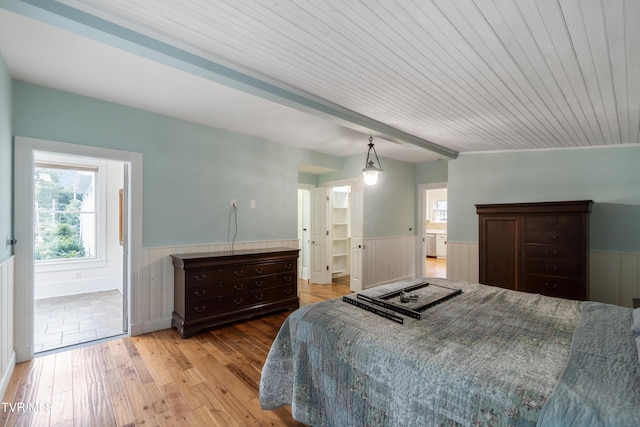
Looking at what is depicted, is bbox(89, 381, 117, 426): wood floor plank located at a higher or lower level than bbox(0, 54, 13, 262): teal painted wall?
lower

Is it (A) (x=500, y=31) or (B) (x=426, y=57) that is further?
(B) (x=426, y=57)

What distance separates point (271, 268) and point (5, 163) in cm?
274

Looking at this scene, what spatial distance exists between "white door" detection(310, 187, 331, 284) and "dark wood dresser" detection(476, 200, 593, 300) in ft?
9.36

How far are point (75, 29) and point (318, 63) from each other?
1.30 meters

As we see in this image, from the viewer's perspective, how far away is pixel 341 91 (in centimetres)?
240

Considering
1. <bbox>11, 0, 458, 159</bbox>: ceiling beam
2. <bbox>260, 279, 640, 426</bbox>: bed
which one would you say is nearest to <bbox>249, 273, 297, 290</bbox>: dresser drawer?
<bbox>260, 279, 640, 426</bbox>: bed

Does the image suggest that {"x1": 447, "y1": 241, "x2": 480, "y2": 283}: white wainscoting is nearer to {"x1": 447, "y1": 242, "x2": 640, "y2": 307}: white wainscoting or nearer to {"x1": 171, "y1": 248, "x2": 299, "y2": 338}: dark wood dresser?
{"x1": 447, "y1": 242, "x2": 640, "y2": 307}: white wainscoting

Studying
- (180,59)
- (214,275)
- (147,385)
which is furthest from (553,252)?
(147,385)

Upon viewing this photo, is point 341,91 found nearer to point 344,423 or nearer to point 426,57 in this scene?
point 426,57

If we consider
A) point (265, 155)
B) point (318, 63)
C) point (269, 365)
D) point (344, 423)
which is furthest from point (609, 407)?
point (265, 155)

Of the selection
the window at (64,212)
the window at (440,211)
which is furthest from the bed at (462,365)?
the window at (440,211)

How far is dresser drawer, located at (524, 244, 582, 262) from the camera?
331 centimetres

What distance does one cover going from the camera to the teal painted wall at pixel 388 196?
5.44 m

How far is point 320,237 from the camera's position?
6027mm
